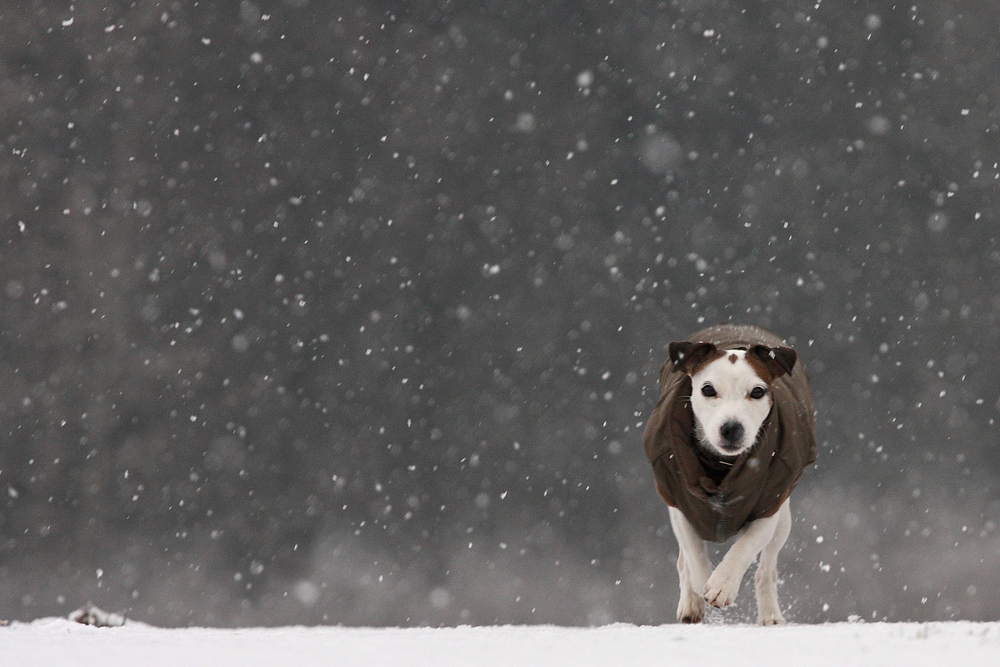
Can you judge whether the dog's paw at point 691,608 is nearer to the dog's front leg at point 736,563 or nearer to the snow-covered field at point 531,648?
the dog's front leg at point 736,563

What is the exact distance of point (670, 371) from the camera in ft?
26.0

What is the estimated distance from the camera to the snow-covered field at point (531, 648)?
12.9 feet

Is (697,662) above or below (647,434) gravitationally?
below

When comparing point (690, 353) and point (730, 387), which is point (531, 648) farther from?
point (690, 353)

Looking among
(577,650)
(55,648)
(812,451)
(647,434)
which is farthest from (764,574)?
(55,648)

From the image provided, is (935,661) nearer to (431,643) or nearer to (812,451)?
(431,643)

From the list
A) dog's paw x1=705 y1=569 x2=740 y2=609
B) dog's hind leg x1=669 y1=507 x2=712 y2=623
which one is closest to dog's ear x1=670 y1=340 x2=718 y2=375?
dog's hind leg x1=669 y1=507 x2=712 y2=623

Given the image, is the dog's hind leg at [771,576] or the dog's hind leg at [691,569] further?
the dog's hind leg at [771,576]

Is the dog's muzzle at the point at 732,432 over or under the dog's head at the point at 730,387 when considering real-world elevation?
under

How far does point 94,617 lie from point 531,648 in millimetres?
3174

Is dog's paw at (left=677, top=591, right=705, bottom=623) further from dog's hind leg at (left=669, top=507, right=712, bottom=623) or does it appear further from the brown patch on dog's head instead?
the brown patch on dog's head

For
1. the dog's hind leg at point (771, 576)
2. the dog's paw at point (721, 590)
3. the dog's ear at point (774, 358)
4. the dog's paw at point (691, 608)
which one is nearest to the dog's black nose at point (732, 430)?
the dog's ear at point (774, 358)

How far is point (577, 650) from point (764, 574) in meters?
3.75

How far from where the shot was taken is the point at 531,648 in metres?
4.30
